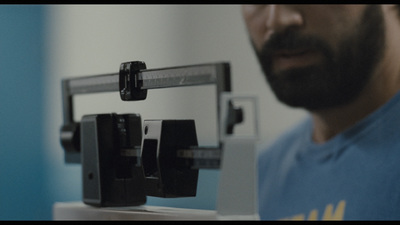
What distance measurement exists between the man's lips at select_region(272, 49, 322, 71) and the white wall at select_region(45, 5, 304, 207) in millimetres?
103

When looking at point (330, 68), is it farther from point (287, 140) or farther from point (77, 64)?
point (77, 64)

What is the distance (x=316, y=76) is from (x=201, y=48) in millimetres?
722

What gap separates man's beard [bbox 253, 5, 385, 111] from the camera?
1780 mm

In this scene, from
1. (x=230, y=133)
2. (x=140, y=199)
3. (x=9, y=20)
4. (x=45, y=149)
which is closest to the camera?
(x=230, y=133)

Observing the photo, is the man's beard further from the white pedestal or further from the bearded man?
the white pedestal

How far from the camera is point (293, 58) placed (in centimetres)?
197

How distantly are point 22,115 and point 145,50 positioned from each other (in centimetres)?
86

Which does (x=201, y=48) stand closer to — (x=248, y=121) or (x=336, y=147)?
(x=248, y=121)

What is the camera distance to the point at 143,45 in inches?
103

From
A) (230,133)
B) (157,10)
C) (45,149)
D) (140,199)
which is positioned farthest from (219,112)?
(45,149)

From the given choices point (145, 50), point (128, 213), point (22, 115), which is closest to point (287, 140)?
point (145, 50)

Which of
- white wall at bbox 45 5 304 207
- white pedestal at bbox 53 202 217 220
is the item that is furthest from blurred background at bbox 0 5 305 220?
white pedestal at bbox 53 202 217 220

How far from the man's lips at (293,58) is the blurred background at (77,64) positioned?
0.10 meters

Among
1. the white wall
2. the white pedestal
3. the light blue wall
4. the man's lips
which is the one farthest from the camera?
the light blue wall
